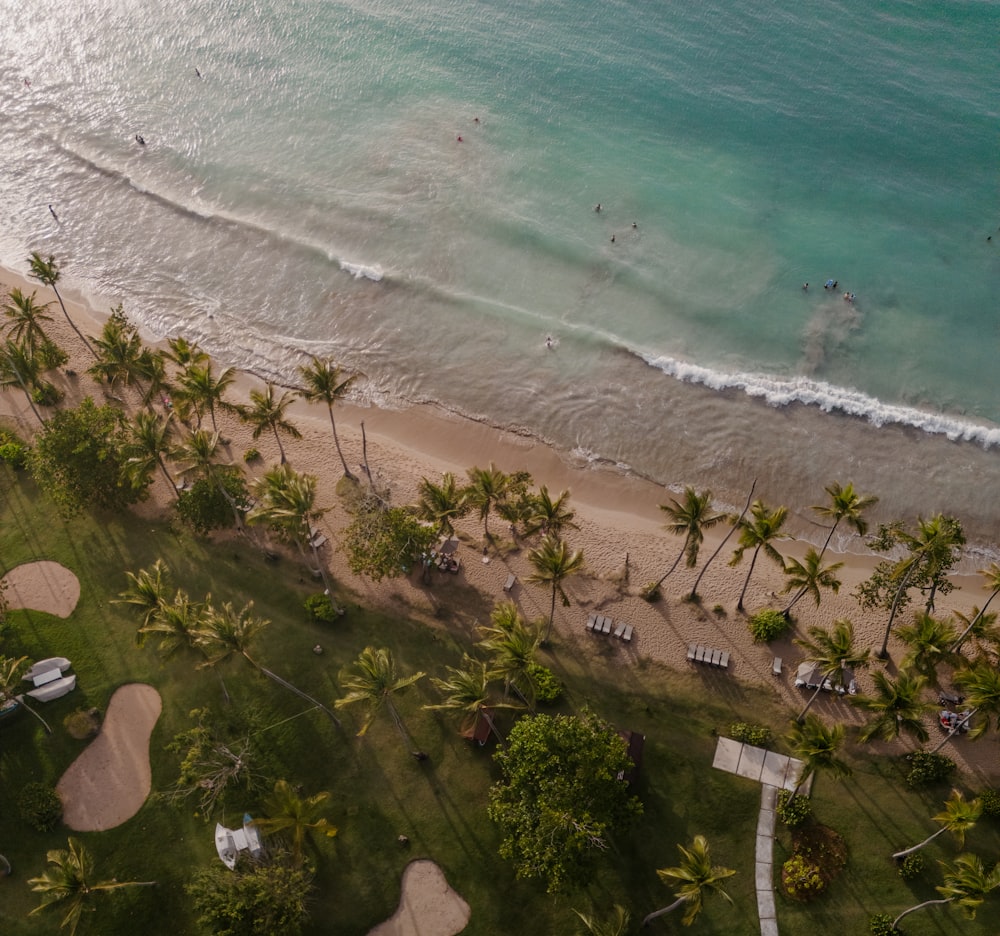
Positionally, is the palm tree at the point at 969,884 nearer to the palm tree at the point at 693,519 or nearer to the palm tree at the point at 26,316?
the palm tree at the point at 693,519


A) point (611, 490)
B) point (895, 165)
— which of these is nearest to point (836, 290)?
point (895, 165)

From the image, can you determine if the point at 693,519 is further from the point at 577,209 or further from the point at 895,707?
the point at 577,209

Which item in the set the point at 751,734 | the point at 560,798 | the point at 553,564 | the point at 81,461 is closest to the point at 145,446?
the point at 81,461

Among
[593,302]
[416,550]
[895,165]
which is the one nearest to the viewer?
[416,550]

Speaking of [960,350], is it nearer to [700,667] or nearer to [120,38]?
[700,667]

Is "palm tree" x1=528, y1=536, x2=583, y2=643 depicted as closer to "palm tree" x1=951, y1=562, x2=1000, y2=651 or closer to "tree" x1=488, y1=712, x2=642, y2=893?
"tree" x1=488, y1=712, x2=642, y2=893

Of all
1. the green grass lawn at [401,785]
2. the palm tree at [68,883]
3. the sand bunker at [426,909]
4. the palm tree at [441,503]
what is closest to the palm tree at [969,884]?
the green grass lawn at [401,785]

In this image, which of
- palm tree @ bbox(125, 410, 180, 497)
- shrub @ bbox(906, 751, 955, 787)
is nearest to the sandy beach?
shrub @ bbox(906, 751, 955, 787)
